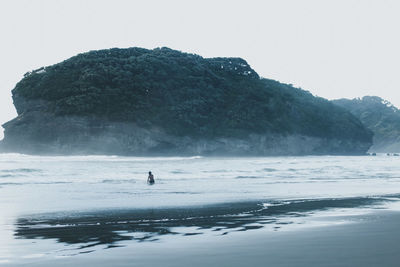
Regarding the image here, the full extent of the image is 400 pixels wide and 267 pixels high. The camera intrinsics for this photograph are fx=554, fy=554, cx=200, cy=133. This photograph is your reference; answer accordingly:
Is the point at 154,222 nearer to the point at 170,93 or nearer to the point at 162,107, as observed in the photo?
the point at 162,107

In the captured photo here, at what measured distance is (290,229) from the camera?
11961 millimetres

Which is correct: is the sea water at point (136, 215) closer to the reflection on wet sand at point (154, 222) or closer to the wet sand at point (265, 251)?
the reflection on wet sand at point (154, 222)

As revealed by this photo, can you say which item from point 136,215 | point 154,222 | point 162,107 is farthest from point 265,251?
point 162,107

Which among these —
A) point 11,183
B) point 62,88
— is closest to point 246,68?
point 62,88

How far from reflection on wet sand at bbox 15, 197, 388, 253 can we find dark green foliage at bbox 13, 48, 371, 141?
90.7 metres

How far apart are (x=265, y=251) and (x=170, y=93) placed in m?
111

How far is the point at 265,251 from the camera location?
9.22m

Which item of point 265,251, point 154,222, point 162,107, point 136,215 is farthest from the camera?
point 162,107

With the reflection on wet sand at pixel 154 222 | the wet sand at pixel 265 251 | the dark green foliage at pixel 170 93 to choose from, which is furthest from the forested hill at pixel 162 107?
the wet sand at pixel 265 251

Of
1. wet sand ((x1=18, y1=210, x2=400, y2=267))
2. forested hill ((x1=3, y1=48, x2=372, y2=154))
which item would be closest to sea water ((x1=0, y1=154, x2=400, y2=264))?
wet sand ((x1=18, y1=210, x2=400, y2=267))

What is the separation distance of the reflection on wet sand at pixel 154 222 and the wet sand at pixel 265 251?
0.87m

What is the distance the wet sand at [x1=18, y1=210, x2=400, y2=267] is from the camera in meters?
8.31

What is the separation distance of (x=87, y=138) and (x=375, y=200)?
8453cm

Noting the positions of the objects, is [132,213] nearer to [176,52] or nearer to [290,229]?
[290,229]
